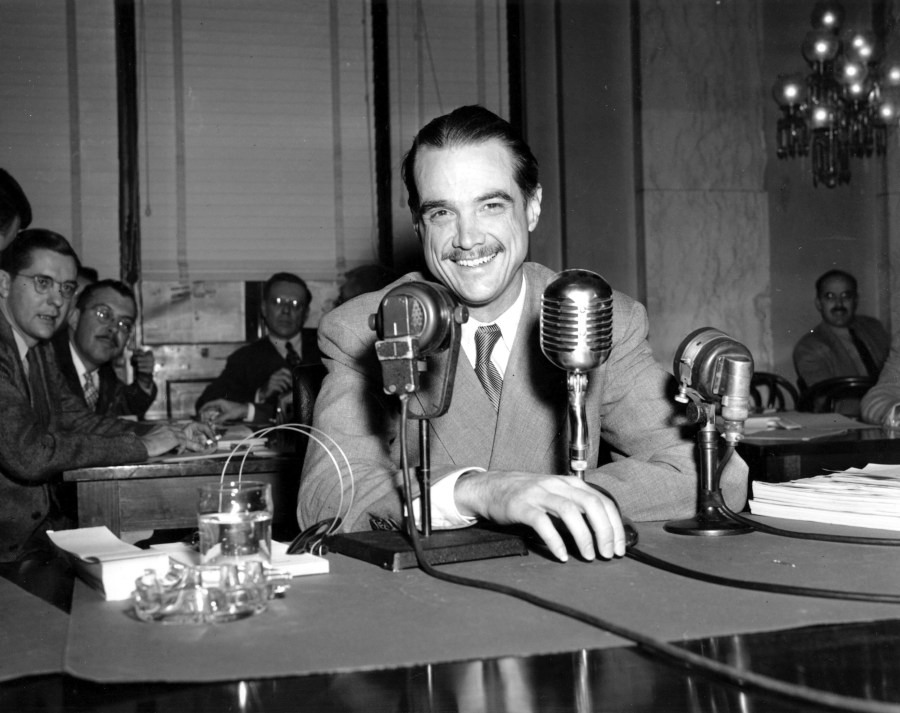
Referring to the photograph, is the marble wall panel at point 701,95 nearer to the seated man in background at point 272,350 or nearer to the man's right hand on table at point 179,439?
the seated man in background at point 272,350

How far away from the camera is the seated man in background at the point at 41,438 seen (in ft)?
9.41

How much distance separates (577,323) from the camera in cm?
124

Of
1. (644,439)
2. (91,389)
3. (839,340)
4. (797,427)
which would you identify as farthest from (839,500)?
(839,340)

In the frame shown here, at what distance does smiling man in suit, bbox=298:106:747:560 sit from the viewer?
5.61 ft

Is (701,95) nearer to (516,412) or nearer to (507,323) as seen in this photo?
(507,323)

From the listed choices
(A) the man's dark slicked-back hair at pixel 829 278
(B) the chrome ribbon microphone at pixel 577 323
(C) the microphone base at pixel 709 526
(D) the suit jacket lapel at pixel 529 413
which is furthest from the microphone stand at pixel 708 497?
(A) the man's dark slicked-back hair at pixel 829 278

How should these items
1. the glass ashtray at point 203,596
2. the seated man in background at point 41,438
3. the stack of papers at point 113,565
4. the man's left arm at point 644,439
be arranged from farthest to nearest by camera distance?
the seated man in background at point 41,438, the man's left arm at point 644,439, the stack of papers at point 113,565, the glass ashtray at point 203,596

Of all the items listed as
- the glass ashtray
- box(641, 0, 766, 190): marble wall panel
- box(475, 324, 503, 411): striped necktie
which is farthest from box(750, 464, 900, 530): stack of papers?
box(641, 0, 766, 190): marble wall panel

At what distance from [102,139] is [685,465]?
218 inches

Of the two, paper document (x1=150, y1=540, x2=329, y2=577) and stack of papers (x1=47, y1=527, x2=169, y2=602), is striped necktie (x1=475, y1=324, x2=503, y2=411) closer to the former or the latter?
paper document (x1=150, y1=540, x2=329, y2=577)

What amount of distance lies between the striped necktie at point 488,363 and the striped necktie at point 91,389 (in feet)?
11.5

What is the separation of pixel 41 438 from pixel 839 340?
4.81m

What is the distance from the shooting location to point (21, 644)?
2.97 feet

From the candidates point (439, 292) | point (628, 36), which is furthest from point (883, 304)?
point (439, 292)
